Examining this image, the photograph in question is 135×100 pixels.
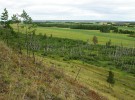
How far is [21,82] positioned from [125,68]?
110m

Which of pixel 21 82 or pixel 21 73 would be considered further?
pixel 21 73

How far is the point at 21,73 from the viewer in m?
14.6

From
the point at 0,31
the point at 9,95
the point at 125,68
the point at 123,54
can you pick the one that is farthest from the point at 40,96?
the point at 123,54

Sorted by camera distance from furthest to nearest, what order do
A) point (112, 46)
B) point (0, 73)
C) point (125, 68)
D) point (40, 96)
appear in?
point (112, 46) → point (125, 68) → point (0, 73) → point (40, 96)

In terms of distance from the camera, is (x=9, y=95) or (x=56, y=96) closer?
(x=9, y=95)

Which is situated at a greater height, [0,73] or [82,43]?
[0,73]

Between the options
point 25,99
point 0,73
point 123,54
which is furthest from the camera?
point 123,54

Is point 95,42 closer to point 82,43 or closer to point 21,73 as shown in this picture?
point 82,43

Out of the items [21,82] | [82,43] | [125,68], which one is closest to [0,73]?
[21,82]

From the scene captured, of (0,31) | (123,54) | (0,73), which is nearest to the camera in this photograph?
(0,73)

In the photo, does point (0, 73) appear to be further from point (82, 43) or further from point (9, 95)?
point (82, 43)

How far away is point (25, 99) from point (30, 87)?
0.99 metres

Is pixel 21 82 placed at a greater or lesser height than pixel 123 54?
greater

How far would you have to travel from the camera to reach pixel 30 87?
11883 mm
